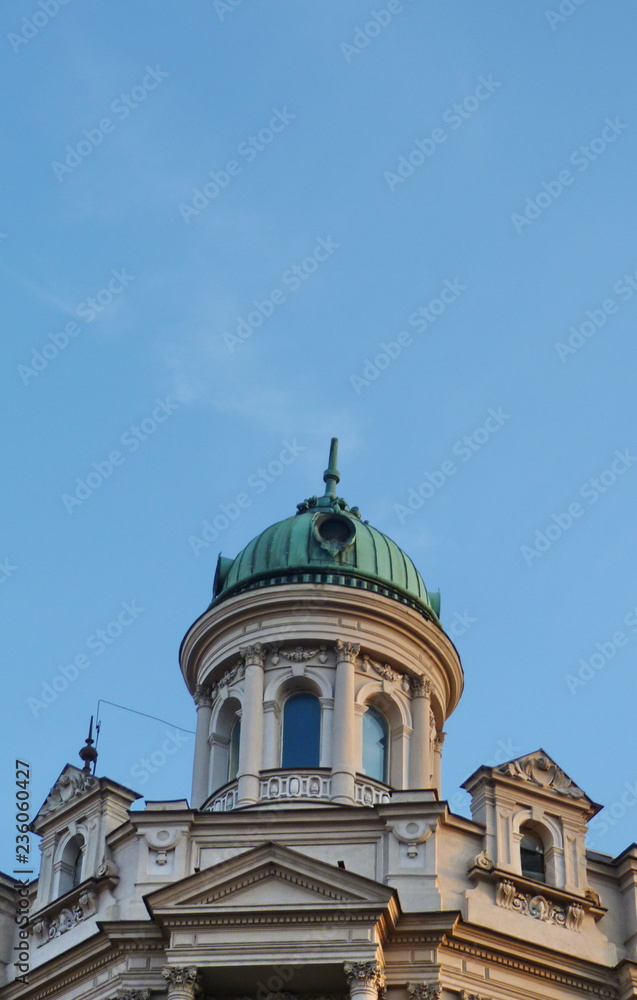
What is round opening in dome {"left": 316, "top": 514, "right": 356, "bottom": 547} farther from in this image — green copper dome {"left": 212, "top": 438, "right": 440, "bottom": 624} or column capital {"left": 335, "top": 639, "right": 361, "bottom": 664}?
column capital {"left": 335, "top": 639, "right": 361, "bottom": 664}

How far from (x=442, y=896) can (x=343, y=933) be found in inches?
115

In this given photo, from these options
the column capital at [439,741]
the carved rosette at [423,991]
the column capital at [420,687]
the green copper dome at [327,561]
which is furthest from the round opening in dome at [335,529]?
the carved rosette at [423,991]

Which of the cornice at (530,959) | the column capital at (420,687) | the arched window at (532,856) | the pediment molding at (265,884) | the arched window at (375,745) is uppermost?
the column capital at (420,687)

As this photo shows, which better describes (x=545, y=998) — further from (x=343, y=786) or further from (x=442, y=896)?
(x=343, y=786)

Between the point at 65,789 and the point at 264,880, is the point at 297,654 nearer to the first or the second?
the point at 65,789

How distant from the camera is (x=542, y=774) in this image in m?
44.1

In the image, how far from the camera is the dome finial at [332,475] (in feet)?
172

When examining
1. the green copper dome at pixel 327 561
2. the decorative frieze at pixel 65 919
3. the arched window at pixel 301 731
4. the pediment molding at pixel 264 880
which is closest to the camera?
the pediment molding at pixel 264 880

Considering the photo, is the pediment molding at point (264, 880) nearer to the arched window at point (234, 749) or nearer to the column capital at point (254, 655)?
the arched window at point (234, 749)

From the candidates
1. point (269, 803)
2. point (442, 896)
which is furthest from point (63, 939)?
point (442, 896)

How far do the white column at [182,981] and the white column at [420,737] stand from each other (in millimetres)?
8960

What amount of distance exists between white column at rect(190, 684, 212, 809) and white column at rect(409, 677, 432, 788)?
16.4ft

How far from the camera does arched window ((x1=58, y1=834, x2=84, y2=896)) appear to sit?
44.5 metres

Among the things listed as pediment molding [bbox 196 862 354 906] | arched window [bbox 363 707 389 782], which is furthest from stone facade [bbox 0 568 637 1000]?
arched window [bbox 363 707 389 782]
